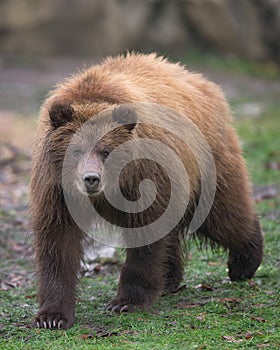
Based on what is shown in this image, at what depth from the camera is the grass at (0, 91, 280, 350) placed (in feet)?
18.5

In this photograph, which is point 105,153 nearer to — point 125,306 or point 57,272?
point 57,272

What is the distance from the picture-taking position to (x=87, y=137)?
5961mm

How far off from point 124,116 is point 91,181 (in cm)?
51

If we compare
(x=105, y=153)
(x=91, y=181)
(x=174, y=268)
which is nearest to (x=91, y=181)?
(x=91, y=181)

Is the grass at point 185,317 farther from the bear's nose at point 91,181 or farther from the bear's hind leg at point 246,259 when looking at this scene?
the bear's nose at point 91,181

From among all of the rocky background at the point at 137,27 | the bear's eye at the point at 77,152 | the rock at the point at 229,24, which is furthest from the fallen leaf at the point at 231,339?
the rock at the point at 229,24

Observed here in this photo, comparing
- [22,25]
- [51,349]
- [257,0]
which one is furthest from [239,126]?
[51,349]

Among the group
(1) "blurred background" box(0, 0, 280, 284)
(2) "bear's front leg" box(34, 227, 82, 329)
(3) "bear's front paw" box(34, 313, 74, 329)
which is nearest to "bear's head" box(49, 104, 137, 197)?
(2) "bear's front leg" box(34, 227, 82, 329)

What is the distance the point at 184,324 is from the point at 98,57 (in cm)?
1471

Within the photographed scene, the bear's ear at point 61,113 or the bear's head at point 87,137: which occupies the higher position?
the bear's ear at point 61,113

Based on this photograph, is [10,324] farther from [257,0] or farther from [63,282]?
[257,0]

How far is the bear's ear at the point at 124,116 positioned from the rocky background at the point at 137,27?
1377 centimetres

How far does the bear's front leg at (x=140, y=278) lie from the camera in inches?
257

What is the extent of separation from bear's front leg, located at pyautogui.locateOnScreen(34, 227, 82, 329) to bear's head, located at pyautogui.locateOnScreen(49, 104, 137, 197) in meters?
0.47
